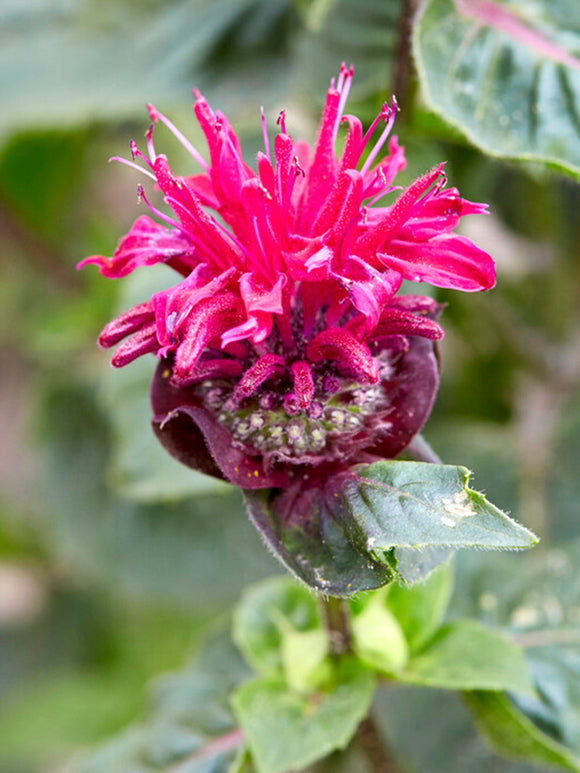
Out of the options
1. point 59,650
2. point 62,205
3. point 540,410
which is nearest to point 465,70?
point 540,410

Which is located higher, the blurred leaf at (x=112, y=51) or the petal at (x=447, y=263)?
the blurred leaf at (x=112, y=51)

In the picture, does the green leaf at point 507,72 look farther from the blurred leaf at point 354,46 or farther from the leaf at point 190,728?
the leaf at point 190,728

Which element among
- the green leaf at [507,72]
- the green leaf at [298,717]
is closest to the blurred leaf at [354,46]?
the green leaf at [507,72]

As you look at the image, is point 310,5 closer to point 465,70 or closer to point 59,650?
point 465,70

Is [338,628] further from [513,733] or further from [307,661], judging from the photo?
[513,733]

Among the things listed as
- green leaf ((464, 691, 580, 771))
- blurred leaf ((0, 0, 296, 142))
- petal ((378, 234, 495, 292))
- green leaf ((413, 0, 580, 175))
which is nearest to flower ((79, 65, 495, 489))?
petal ((378, 234, 495, 292))

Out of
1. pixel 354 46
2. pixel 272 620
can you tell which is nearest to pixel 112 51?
pixel 354 46

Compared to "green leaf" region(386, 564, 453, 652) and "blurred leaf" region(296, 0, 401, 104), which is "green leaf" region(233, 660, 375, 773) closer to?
"green leaf" region(386, 564, 453, 652)
